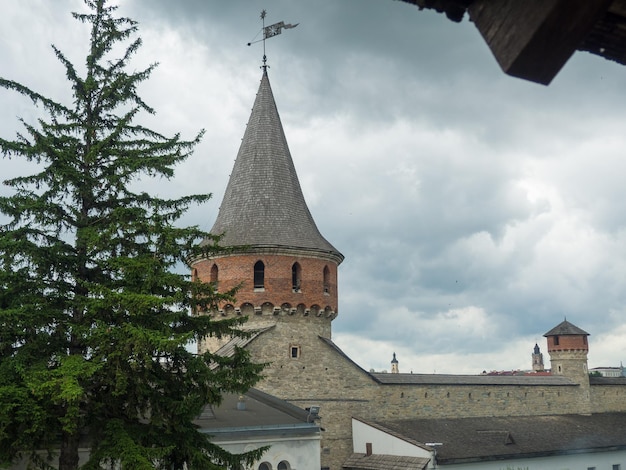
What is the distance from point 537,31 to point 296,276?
22201 mm

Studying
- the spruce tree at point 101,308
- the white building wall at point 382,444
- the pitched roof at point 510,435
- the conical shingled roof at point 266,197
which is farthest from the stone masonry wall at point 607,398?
the spruce tree at point 101,308

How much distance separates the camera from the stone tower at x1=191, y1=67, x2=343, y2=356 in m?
23.7

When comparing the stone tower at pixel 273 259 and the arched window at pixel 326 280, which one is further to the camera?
the arched window at pixel 326 280

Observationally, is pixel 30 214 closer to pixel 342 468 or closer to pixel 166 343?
pixel 166 343

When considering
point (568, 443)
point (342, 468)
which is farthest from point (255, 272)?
point (568, 443)

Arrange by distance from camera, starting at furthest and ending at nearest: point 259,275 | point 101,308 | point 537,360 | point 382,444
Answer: point 537,360 < point 259,275 < point 382,444 < point 101,308

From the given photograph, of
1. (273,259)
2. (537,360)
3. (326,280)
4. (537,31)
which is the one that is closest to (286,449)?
(273,259)

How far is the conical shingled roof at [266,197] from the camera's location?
24.6 m

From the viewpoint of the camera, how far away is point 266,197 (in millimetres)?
25859

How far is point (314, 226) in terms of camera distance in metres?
26.3

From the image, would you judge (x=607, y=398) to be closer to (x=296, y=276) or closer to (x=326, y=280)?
(x=326, y=280)

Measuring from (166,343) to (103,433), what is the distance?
2202 millimetres

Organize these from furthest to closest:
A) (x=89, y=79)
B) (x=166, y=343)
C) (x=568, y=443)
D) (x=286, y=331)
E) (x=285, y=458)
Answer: (x=568, y=443)
(x=286, y=331)
(x=285, y=458)
(x=89, y=79)
(x=166, y=343)

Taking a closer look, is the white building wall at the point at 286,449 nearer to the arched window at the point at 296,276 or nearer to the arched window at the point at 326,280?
the arched window at the point at 296,276
